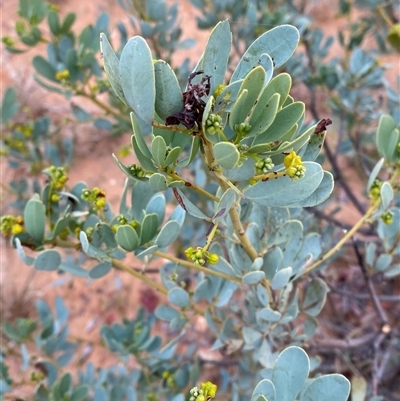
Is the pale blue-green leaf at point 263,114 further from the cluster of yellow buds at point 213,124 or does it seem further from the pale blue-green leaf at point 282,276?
the pale blue-green leaf at point 282,276

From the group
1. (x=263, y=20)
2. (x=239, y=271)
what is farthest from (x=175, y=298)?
(x=263, y=20)

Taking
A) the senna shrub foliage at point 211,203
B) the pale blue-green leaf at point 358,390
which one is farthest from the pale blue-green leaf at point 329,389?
the pale blue-green leaf at point 358,390

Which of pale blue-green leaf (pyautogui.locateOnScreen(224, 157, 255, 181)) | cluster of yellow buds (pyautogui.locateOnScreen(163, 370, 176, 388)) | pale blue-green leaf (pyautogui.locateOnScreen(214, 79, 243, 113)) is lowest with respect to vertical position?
cluster of yellow buds (pyautogui.locateOnScreen(163, 370, 176, 388))

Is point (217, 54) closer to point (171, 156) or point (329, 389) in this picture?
point (171, 156)

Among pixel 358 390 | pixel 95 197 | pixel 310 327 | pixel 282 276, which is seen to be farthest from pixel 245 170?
pixel 358 390

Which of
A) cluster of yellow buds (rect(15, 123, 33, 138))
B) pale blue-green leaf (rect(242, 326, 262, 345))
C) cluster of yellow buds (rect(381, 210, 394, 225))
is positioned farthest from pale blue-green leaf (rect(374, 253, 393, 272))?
cluster of yellow buds (rect(15, 123, 33, 138))

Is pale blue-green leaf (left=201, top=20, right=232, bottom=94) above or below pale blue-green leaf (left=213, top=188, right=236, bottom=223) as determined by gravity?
above

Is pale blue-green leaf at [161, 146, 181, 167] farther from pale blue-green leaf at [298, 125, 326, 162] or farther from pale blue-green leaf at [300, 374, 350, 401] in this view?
pale blue-green leaf at [300, 374, 350, 401]
